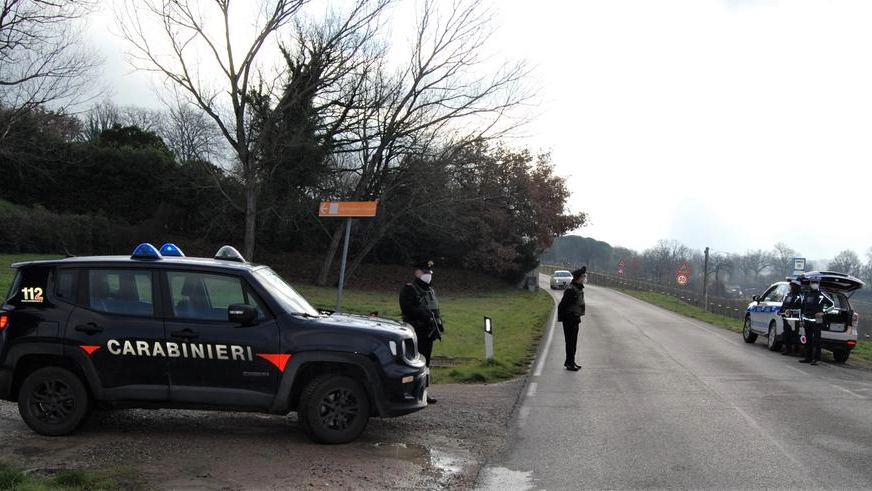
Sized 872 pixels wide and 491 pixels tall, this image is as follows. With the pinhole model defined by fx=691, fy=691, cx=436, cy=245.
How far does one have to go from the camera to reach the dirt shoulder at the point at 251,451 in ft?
18.4

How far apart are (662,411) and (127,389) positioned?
635cm

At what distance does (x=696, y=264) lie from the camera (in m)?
81.8

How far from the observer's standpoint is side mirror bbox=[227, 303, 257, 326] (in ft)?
21.4

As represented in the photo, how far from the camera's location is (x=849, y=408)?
945 cm

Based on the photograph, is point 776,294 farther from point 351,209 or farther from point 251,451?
point 251,451

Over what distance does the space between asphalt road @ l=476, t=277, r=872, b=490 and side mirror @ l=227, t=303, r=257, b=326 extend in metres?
2.60

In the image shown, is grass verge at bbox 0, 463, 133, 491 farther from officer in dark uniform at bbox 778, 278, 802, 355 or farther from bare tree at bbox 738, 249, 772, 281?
bare tree at bbox 738, 249, 772, 281

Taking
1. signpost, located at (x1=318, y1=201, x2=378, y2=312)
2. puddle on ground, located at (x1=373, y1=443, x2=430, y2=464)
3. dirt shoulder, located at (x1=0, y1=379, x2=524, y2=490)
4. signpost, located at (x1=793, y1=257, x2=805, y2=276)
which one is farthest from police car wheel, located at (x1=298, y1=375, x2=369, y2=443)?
signpost, located at (x1=793, y1=257, x2=805, y2=276)

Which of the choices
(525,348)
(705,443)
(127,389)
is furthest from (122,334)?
(525,348)

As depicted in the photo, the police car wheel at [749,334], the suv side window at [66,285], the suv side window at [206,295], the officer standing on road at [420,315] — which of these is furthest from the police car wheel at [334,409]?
the police car wheel at [749,334]

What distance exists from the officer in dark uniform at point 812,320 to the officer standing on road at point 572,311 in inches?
225

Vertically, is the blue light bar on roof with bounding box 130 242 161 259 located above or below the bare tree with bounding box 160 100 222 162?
below

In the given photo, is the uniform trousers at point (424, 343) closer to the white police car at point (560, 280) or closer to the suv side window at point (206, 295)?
the suv side window at point (206, 295)

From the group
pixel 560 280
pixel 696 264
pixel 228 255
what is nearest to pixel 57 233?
pixel 228 255
